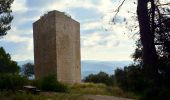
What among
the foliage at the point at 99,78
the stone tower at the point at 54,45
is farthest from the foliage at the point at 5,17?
the foliage at the point at 99,78

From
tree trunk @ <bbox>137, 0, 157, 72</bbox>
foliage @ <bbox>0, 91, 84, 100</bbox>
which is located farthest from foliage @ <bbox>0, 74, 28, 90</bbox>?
tree trunk @ <bbox>137, 0, 157, 72</bbox>

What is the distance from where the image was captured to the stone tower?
32.7 meters

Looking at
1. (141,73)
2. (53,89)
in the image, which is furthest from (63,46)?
(141,73)

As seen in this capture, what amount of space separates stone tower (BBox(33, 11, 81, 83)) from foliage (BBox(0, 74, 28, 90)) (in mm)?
9899

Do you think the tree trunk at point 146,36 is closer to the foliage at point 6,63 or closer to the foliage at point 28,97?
the foliage at point 28,97

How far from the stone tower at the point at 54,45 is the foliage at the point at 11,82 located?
390 inches

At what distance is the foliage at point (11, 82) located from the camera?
21.3m

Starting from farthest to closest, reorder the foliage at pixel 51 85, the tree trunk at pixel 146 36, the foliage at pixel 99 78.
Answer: the foliage at pixel 99 78 < the foliage at pixel 51 85 < the tree trunk at pixel 146 36

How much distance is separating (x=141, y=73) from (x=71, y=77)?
63.5ft

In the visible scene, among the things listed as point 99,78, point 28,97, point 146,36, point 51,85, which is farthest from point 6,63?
point 146,36

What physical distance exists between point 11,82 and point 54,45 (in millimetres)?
11703

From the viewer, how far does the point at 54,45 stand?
3288 centimetres

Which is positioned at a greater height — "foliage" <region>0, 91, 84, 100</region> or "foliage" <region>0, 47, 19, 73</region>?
"foliage" <region>0, 47, 19, 73</region>

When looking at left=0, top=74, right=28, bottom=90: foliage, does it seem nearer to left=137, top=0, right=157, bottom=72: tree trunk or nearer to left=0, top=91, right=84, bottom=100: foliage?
left=0, top=91, right=84, bottom=100: foliage
